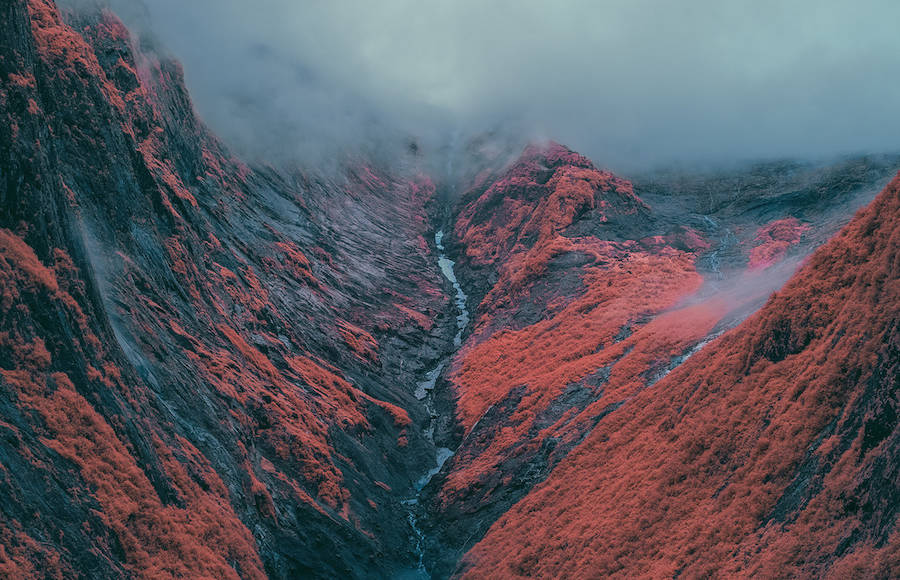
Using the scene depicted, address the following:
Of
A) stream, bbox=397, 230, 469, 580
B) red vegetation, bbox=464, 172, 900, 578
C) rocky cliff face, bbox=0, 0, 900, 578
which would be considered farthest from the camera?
stream, bbox=397, 230, 469, 580

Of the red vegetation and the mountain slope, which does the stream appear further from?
the red vegetation

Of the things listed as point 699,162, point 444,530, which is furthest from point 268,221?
point 699,162

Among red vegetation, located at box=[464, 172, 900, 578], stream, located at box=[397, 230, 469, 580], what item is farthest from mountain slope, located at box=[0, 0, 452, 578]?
red vegetation, located at box=[464, 172, 900, 578]

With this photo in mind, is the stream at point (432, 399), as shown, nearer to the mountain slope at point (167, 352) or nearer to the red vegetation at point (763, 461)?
the mountain slope at point (167, 352)

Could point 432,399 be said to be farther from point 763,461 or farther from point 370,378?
point 763,461

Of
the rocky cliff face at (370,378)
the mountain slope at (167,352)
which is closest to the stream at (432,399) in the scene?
the rocky cliff face at (370,378)

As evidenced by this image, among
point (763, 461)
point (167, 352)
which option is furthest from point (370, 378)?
point (763, 461)

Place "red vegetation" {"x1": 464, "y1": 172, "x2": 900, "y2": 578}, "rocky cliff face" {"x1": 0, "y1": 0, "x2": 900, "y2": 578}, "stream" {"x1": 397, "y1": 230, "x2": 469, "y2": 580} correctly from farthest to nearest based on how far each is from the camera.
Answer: "stream" {"x1": 397, "y1": 230, "x2": 469, "y2": 580} → "rocky cliff face" {"x1": 0, "y1": 0, "x2": 900, "y2": 578} → "red vegetation" {"x1": 464, "y1": 172, "x2": 900, "y2": 578}
